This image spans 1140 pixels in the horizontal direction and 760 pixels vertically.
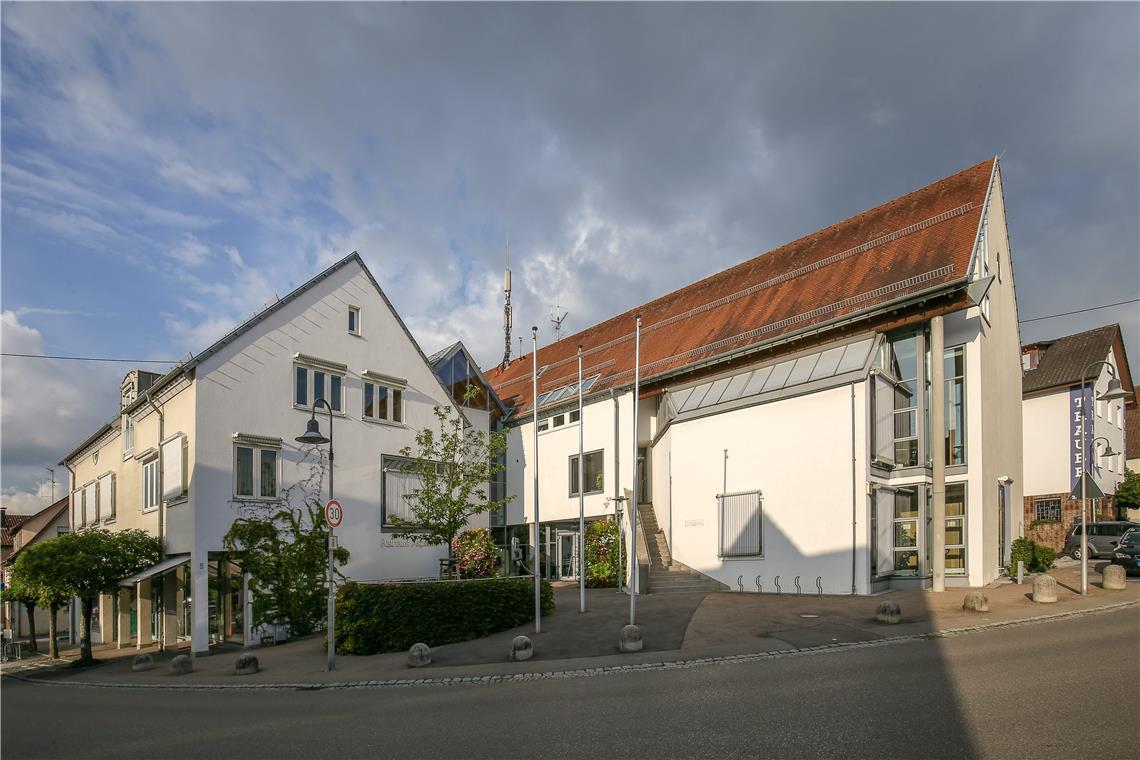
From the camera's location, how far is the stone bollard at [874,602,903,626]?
53.6 ft

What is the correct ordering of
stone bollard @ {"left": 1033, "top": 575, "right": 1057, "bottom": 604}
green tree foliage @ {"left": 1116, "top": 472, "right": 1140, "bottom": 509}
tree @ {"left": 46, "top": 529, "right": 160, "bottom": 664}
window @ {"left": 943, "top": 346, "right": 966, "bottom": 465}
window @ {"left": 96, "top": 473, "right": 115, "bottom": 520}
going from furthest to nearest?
green tree foliage @ {"left": 1116, "top": 472, "right": 1140, "bottom": 509} < window @ {"left": 96, "top": 473, "right": 115, "bottom": 520} < tree @ {"left": 46, "top": 529, "right": 160, "bottom": 664} < window @ {"left": 943, "top": 346, "right": 966, "bottom": 465} < stone bollard @ {"left": 1033, "top": 575, "right": 1057, "bottom": 604}

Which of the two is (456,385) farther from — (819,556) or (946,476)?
(946,476)

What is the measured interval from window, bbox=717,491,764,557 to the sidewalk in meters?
1.61

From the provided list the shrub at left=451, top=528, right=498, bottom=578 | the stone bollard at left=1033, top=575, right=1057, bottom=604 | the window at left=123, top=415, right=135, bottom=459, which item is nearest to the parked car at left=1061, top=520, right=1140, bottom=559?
the stone bollard at left=1033, top=575, right=1057, bottom=604

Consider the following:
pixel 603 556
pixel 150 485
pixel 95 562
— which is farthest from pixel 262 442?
pixel 603 556

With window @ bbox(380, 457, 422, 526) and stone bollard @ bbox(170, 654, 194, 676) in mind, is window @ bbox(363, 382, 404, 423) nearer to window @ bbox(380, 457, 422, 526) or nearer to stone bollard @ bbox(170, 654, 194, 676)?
window @ bbox(380, 457, 422, 526)

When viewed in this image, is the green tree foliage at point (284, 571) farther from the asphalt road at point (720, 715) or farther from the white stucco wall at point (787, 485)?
the white stucco wall at point (787, 485)

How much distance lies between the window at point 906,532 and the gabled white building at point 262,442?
15278 millimetres

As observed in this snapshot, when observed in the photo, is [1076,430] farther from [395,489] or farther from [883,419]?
[395,489]

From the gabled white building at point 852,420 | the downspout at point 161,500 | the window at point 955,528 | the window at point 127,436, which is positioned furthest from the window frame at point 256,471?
the window at point 955,528

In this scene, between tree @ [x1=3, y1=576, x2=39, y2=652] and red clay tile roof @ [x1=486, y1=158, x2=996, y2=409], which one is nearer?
red clay tile roof @ [x1=486, y1=158, x2=996, y2=409]

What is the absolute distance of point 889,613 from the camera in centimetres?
1639

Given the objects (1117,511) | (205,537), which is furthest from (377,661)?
(1117,511)

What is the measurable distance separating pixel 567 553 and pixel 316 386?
1193 cm
